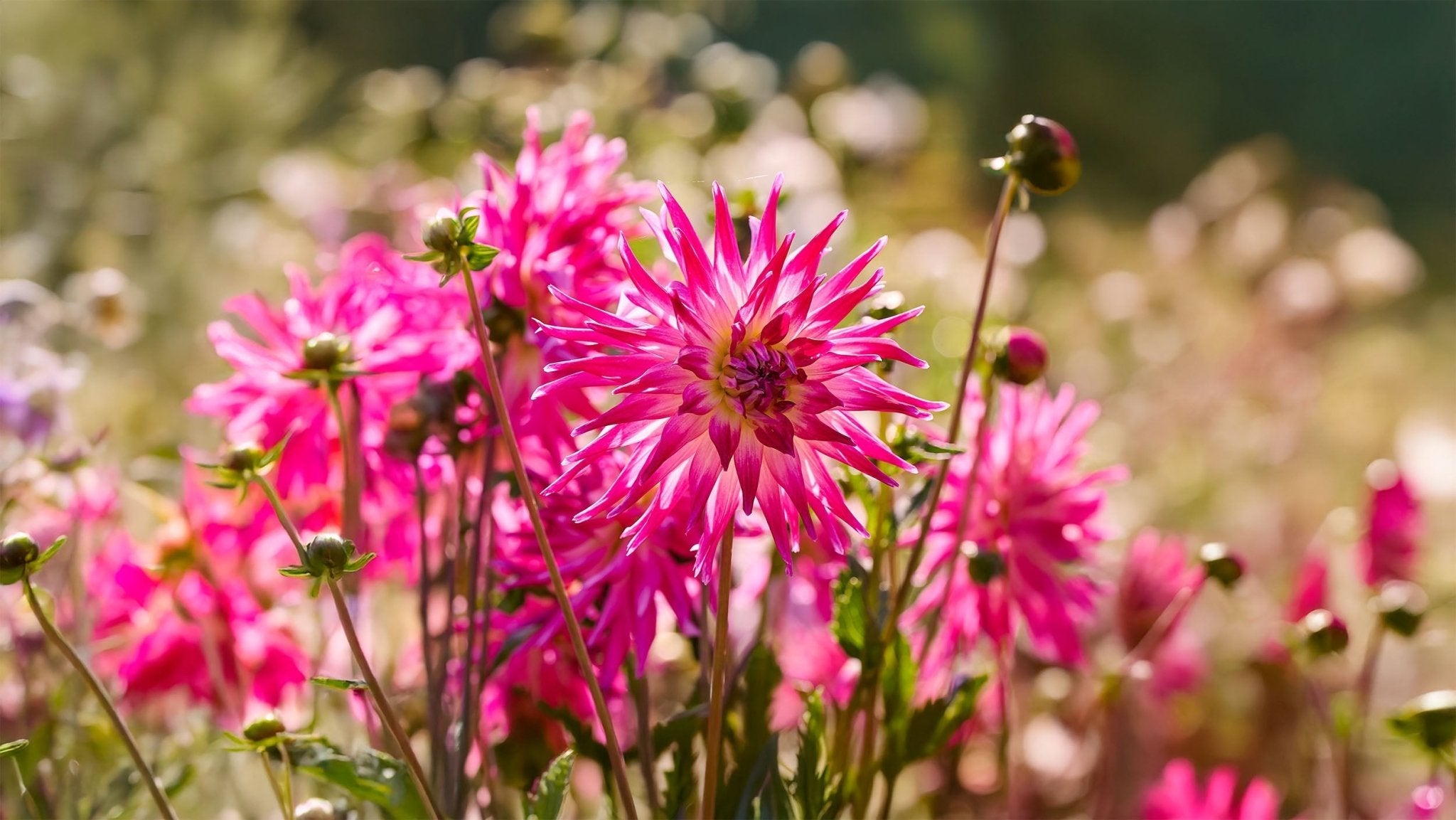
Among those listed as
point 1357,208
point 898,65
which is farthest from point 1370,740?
point 898,65

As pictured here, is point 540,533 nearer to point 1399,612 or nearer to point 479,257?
point 479,257

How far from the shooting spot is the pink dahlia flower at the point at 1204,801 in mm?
490

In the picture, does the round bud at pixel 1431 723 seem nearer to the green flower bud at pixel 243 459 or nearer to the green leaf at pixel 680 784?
the green leaf at pixel 680 784

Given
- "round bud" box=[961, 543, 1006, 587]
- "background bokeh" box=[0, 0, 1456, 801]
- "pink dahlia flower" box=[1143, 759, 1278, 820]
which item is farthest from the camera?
"background bokeh" box=[0, 0, 1456, 801]

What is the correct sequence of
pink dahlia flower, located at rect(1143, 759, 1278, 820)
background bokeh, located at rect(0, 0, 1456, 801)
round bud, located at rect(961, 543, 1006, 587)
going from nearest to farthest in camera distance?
round bud, located at rect(961, 543, 1006, 587), pink dahlia flower, located at rect(1143, 759, 1278, 820), background bokeh, located at rect(0, 0, 1456, 801)

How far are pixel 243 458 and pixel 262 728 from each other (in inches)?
2.7

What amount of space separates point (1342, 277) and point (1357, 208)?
527 millimetres

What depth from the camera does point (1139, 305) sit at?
3.82ft

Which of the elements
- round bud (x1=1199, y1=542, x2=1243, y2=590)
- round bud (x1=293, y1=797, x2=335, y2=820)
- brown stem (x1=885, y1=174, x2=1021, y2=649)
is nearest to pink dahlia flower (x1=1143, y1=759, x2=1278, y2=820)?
round bud (x1=1199, y1=542, x2=1243, y2=590)

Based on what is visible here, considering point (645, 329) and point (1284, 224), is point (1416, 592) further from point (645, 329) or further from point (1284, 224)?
point (1284, 224)

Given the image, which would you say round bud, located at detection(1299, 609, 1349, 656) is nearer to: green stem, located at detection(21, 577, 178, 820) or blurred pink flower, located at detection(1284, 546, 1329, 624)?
blurred pink flower, located at detection(1284, 546, 1329, 624)

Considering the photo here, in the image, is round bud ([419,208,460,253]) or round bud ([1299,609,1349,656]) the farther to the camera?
round bud ([1299,609,1349,656])

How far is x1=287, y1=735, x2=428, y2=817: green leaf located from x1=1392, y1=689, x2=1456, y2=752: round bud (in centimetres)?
29

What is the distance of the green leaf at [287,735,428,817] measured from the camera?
30 centimetres
